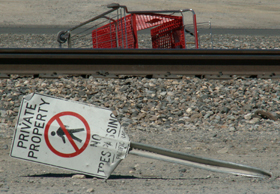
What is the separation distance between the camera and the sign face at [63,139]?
2889mm

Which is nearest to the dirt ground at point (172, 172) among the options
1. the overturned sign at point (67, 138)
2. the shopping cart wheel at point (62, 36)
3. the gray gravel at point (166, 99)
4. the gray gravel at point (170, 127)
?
the gray gravel at point (170, 127)

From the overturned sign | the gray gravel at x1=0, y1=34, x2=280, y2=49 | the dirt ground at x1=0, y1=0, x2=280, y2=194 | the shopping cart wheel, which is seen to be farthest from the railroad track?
the gray gravel at x1=0, y1=34, x2=280, y2=49

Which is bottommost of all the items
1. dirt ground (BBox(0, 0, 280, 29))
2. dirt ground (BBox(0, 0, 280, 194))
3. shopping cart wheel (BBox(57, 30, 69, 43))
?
dirt ground (BBox(0, 0, 280, 194))

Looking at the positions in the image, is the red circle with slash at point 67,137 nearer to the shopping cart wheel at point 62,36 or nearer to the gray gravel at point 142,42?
the shopping cart wheel at point 62,36

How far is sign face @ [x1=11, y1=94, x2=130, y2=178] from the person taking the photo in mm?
2889

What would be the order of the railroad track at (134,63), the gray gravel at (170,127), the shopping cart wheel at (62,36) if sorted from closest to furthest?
the gray gravel at (170,127) < the railroad track at (134,63) < the shopping cart wheel at (62,36)

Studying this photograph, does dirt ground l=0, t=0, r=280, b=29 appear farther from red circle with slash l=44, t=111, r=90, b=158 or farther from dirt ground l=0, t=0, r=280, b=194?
red circle with slash l=44, t=111, r=90, b=158

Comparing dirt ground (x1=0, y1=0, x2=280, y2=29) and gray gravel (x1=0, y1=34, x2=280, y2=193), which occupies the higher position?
dirt ground (x1=0, y1=0, x2=280, y2=29)

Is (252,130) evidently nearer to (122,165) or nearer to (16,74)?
(122,165)

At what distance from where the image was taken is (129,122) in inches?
181

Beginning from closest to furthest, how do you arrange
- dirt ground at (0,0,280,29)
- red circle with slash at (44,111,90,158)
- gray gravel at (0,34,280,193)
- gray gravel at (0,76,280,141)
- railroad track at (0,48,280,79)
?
gray gravel at (0,34,280,193) < red circle with slash at (44,111,90,158) < gray gravel at (0,76,280,141) < railroad track at (0,48,280,79) < dirt ground at (0,0,280,29)

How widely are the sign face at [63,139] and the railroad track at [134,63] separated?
3142mm

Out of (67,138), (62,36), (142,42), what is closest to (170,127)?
(67,138)

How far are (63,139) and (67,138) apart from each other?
36 mm
